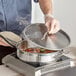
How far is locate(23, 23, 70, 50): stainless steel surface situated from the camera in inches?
26.7

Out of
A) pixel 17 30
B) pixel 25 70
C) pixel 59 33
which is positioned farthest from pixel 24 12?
pixel 25 70

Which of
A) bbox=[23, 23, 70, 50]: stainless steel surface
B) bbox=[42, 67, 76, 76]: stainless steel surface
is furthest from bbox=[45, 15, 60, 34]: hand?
bbox=[42, 67, 76, 76]: stainless steel surface

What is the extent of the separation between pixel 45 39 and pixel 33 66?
95 millimetres

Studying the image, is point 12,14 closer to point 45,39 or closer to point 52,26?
point 52,26

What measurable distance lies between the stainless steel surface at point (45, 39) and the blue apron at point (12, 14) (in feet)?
1.08

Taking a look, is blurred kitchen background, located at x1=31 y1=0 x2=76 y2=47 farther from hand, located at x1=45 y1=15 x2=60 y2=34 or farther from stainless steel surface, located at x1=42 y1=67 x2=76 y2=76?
stainless steel surface, located at x1=42 y1=67 x2=76 y2=76

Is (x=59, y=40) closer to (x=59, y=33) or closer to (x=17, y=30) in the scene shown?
(x=59, y=33)

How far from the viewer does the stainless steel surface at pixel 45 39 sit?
26.7 inches

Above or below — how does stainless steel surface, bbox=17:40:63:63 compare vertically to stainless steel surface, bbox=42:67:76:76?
above

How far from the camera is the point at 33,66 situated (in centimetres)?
71

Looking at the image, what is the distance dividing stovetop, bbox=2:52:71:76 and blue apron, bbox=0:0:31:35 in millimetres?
339

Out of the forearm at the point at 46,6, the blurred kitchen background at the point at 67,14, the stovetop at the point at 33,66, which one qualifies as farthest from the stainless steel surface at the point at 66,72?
the blurred kitchen background at the point at 67,14

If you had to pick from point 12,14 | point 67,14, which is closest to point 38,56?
point 12,14

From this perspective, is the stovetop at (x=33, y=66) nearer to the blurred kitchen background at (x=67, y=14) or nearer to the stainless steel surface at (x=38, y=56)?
the stainless steel surface at (x=38, y=56)
